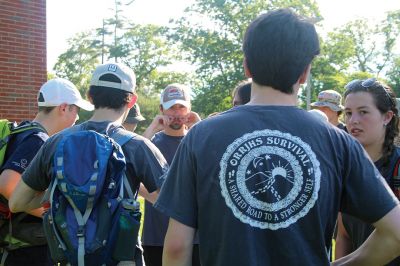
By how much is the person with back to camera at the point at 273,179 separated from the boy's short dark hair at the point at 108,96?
1.03 meters

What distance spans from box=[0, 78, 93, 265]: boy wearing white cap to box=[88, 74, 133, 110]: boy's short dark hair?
2.20 ft

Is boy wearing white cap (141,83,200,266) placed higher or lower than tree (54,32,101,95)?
lower

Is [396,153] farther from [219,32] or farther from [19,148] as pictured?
[219,32]

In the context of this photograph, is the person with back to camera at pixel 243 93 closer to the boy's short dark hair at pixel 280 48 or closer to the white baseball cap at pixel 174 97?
the white baseball cap at pixel 174 97

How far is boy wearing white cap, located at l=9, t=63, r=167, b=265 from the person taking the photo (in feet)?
8.63

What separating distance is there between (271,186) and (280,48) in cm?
50

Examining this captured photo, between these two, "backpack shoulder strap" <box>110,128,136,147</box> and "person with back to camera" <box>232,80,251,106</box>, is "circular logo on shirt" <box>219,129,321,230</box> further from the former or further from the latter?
"person with back to camera" <box>232,80,251,106</box>

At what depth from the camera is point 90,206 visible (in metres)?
2.41

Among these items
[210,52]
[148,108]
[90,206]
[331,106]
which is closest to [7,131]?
[90,206]

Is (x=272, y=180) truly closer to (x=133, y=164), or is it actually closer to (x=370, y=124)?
(x=133, y=164)

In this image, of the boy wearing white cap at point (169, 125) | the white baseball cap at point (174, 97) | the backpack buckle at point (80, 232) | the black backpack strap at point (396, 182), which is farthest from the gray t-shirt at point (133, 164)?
the white baseball cap at point (174, 97)

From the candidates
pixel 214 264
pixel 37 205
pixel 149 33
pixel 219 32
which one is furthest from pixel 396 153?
pixel 149 33

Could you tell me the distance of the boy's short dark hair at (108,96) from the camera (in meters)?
2.76

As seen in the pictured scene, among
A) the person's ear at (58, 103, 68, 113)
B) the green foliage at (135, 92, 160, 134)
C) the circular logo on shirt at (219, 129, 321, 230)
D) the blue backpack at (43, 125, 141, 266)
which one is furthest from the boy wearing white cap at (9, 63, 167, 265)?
the green foliage at (135, 92, 160, 134)
